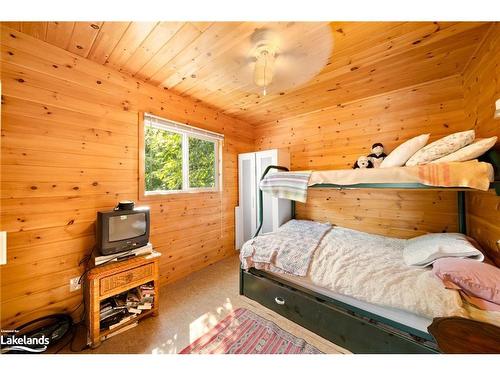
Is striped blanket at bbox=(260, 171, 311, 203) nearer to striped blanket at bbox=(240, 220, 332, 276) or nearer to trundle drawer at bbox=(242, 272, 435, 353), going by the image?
striped blanket at bbox=(240, 220, 332, 276)

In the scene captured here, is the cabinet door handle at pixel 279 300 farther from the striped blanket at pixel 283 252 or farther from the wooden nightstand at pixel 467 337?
the wooden nightstand at pixel 467 337

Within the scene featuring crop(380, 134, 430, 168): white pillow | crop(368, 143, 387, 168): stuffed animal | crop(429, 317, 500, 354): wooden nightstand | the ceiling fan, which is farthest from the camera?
crop(368, 143, 387, 168): stuffed animal

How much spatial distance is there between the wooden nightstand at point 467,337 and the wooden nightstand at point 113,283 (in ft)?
6.19

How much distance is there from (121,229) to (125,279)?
0.41m

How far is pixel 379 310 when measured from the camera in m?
1.16

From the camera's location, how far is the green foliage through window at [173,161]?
2117 millimetres

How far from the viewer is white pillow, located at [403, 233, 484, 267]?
116 centimetres

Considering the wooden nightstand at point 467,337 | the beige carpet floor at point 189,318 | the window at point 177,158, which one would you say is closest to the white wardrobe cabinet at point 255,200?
the window at point 177,158

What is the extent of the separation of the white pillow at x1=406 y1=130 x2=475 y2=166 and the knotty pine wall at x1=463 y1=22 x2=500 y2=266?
22cm

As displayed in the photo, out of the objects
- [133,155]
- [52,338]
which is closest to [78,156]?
[133,155]

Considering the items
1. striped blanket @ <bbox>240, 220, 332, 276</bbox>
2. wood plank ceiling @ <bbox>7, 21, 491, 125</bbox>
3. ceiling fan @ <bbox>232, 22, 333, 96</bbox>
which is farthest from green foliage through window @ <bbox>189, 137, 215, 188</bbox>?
striped blanket @ <bbox>240, 220, 332, 276</bbox>

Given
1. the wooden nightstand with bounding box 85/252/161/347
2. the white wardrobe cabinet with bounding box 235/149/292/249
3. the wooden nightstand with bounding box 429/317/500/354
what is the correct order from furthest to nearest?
the white wardrobe cabinet with bounding box 235/149/292/249
the wooden nightstand with bounding box 85/252/161/347
the wooden nightstand with bounding box 429/317/500/354

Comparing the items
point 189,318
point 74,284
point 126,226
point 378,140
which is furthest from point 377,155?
point 74,284

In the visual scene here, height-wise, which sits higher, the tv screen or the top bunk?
the top bunk
